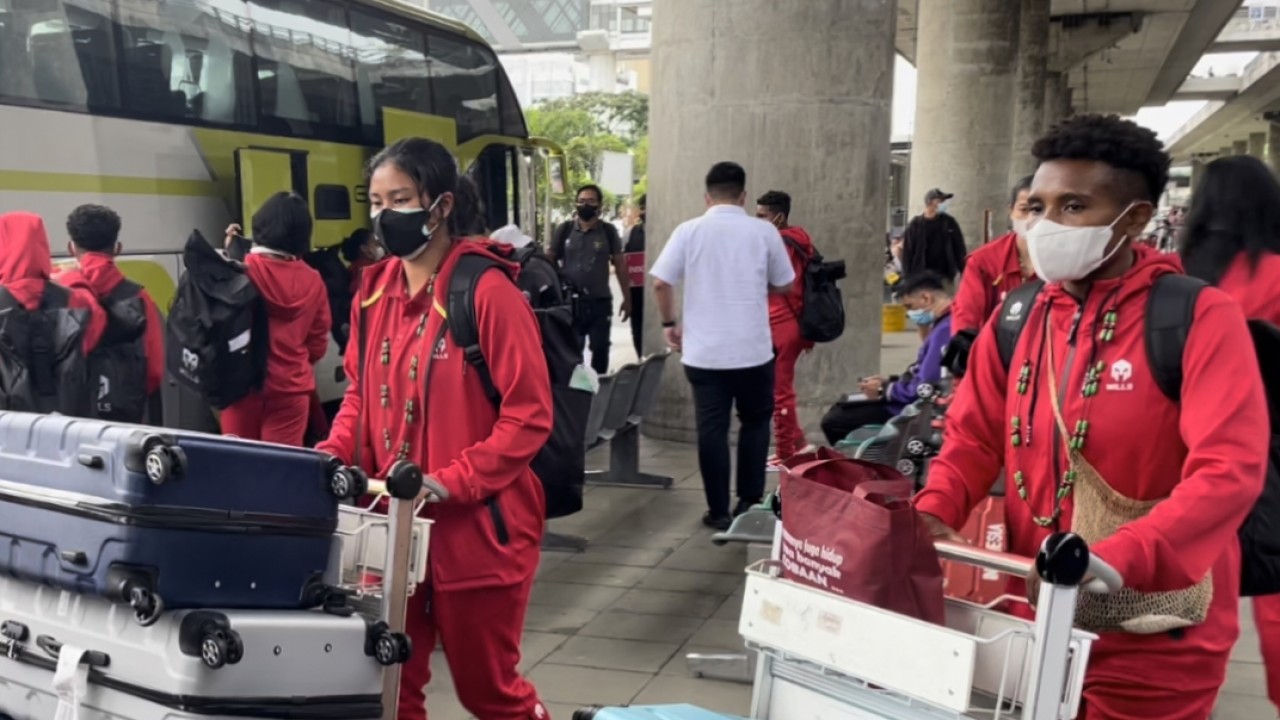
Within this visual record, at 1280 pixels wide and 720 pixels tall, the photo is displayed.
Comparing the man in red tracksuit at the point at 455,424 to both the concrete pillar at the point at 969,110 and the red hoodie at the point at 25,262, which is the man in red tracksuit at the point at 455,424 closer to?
the red hoodie at the point at 25,262

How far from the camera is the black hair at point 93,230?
6203mm

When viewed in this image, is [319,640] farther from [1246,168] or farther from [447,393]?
[1246,168]

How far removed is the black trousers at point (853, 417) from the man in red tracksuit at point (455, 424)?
137 inches

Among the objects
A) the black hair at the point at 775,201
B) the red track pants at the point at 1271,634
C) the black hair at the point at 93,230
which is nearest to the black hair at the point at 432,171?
the red track pants at the point at 1271,634

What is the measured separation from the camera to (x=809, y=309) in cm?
816

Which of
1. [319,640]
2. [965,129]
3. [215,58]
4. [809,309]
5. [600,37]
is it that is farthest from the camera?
[600,37]

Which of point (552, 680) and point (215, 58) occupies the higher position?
point (215, 58)

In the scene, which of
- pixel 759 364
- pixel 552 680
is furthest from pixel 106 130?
pixel 552 680

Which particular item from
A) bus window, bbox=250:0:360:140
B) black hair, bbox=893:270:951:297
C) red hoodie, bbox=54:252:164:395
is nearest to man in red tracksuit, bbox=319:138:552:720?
red hoodie, bbox=54:252:164:395

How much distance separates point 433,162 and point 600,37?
77.6m

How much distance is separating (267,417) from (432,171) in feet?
11.2

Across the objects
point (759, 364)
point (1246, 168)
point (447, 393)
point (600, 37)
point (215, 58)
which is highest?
point (600, 37)

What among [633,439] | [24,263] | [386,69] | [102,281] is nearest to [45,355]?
[24,263]

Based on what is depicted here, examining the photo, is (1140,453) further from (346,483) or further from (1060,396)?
(346,483)
